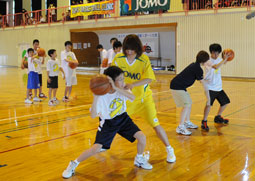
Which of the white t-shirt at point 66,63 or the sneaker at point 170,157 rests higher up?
the white t-shirt at point 66,63

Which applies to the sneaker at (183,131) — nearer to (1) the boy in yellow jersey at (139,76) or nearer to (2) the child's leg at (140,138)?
(1) the boy in yellow jersey at (139,76)

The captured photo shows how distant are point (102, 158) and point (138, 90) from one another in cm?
97

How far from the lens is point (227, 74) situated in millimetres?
14805

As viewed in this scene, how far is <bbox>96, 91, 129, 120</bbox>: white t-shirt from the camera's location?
305 centimetres

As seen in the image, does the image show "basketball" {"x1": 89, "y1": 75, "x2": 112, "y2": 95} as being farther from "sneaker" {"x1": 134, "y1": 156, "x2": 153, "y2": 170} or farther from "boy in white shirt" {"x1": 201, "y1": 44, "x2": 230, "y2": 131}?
"boy in white shirt" {"x1": 201, "y1": 44, "x2": 230, "y2": 131}

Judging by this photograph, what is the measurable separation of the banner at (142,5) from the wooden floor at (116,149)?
9.95 m

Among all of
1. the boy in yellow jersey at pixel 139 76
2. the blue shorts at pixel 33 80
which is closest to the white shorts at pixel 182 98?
the boy in yellow jersey at pixel 139 76

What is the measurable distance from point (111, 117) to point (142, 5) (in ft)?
45.8

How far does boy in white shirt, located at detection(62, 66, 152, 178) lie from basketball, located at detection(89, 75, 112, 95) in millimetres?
113

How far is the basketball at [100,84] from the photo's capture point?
2809 millimetres

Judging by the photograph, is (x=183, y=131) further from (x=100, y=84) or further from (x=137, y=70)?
(x=100, y=84)

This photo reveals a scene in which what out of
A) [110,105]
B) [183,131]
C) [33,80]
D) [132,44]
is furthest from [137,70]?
[33,80]

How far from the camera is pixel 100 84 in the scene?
110 inches

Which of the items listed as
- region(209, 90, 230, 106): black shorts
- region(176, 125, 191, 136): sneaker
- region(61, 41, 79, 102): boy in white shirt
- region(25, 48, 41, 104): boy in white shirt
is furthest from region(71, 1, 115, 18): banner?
→ region(176, 125, 191, 136): sneaker
